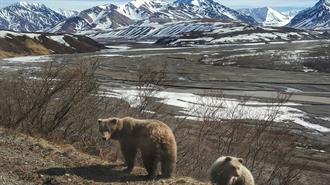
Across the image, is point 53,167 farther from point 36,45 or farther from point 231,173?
point 36,45

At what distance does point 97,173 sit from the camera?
Answer: 968cm

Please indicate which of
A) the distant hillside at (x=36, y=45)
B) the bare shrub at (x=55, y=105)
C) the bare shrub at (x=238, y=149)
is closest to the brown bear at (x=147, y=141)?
the bare shrub at (x=55, y=105)

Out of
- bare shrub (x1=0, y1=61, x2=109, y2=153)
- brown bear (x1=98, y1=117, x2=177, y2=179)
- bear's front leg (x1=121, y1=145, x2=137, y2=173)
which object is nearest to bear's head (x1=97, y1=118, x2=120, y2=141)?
brown bear (x1=98, y1=117, x2=177, y2=179)

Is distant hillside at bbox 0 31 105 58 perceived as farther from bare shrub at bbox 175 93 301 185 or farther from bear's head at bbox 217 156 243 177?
bear's head at bbox 217 156 243 177

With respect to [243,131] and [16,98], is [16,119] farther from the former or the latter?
[243,131]

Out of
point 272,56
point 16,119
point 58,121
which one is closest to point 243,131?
point 58,121

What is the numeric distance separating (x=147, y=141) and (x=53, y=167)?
186cm

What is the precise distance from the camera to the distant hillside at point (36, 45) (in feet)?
388

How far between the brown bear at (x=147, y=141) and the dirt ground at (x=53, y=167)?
282 mm

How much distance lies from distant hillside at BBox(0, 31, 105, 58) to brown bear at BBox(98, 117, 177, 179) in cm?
10314

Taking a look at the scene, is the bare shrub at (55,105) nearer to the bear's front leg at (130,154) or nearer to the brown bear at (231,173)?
the bear's front leg at (130,154)

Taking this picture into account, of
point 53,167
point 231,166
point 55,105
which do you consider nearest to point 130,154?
point 53,167

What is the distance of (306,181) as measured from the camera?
79.1 feet

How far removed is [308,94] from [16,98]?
44.1m
